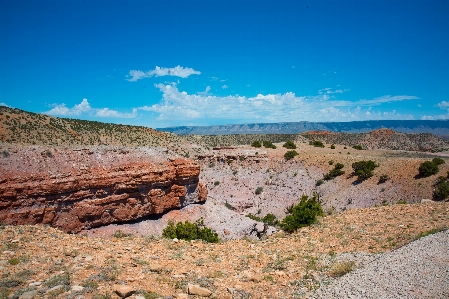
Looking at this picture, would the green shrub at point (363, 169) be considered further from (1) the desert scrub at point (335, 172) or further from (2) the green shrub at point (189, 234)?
(2) the green shrub at point (189, 234)

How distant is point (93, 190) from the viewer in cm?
2275

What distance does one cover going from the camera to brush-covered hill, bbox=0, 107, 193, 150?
112ft

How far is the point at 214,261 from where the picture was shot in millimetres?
10164

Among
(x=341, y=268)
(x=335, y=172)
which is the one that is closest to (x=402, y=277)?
(x=341, y=268)

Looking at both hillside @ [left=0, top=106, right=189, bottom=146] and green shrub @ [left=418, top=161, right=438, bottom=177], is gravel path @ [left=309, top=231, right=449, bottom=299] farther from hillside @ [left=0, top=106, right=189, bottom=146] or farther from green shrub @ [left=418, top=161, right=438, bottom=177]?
hillside @ [left=0, top=106, right=189, bottom=146]

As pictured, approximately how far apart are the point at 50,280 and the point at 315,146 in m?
62.6

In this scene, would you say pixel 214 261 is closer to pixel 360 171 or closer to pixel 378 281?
pixel 378 281

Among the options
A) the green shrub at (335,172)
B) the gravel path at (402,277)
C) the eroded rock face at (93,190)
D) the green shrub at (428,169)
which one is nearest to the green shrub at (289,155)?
the green shrub at (335,172)

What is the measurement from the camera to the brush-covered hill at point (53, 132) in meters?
34.2

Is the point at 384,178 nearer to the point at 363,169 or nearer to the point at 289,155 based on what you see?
the point at 363,169

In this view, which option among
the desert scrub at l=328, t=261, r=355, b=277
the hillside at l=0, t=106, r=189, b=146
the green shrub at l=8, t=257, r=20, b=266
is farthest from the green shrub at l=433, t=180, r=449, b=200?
the hillside at l=0, t=106, r=189, b=146

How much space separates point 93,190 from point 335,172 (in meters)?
33.0

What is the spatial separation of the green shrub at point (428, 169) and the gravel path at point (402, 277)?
95.7ft

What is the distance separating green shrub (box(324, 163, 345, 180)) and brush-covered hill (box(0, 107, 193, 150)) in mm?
31037
